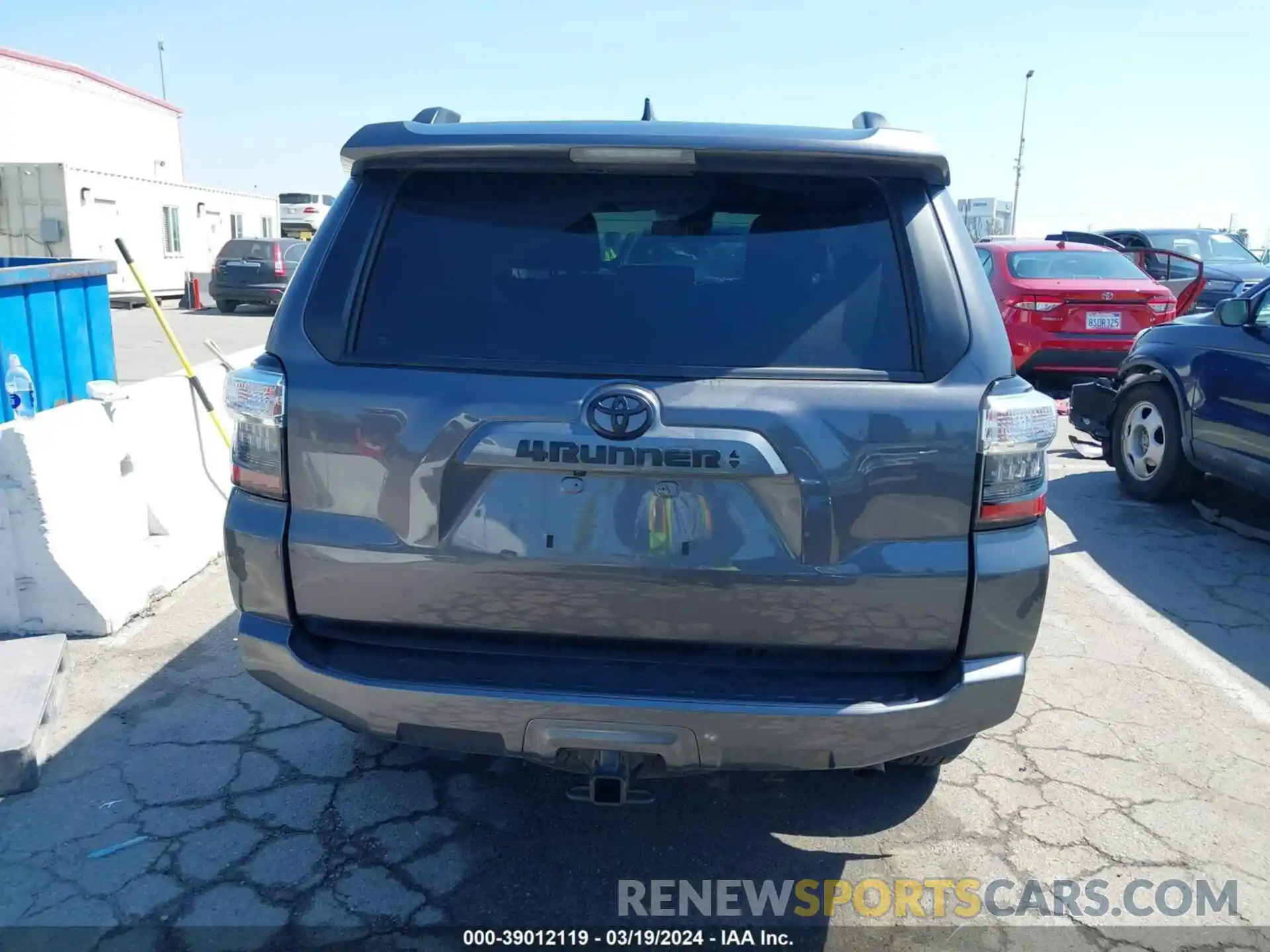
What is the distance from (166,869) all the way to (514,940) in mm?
1052

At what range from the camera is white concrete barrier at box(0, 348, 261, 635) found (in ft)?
13.3

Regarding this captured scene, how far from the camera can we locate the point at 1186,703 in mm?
3938

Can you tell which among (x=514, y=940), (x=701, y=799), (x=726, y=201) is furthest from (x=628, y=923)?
(x=726, y=201)

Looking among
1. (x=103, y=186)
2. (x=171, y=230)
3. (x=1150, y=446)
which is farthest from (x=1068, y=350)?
(x=171, y=230)

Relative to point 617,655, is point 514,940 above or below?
below

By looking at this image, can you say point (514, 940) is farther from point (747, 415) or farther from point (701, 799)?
point (747, 415)

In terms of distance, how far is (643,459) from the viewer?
2.16 meters

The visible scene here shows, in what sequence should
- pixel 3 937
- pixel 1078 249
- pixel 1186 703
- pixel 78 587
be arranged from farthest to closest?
pixel 1078 249 < pixel 78 587 < pixel 1186 703 < pixel 3 937

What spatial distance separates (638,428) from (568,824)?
4.93 feet

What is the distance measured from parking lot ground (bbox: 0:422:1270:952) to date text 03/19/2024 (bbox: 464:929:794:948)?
1.3 inches

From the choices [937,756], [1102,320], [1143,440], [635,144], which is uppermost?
[635,144]

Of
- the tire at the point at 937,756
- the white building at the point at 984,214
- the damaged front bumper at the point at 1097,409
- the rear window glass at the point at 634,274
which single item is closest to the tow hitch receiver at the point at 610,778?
the tire at the point at 937,756

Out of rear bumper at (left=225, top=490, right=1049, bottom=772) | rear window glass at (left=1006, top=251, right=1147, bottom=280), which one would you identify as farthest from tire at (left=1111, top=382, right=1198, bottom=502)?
rear bumper at (left=225, top=490, right=1049, bottom=772)

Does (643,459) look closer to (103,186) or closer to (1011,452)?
(1011,452)
